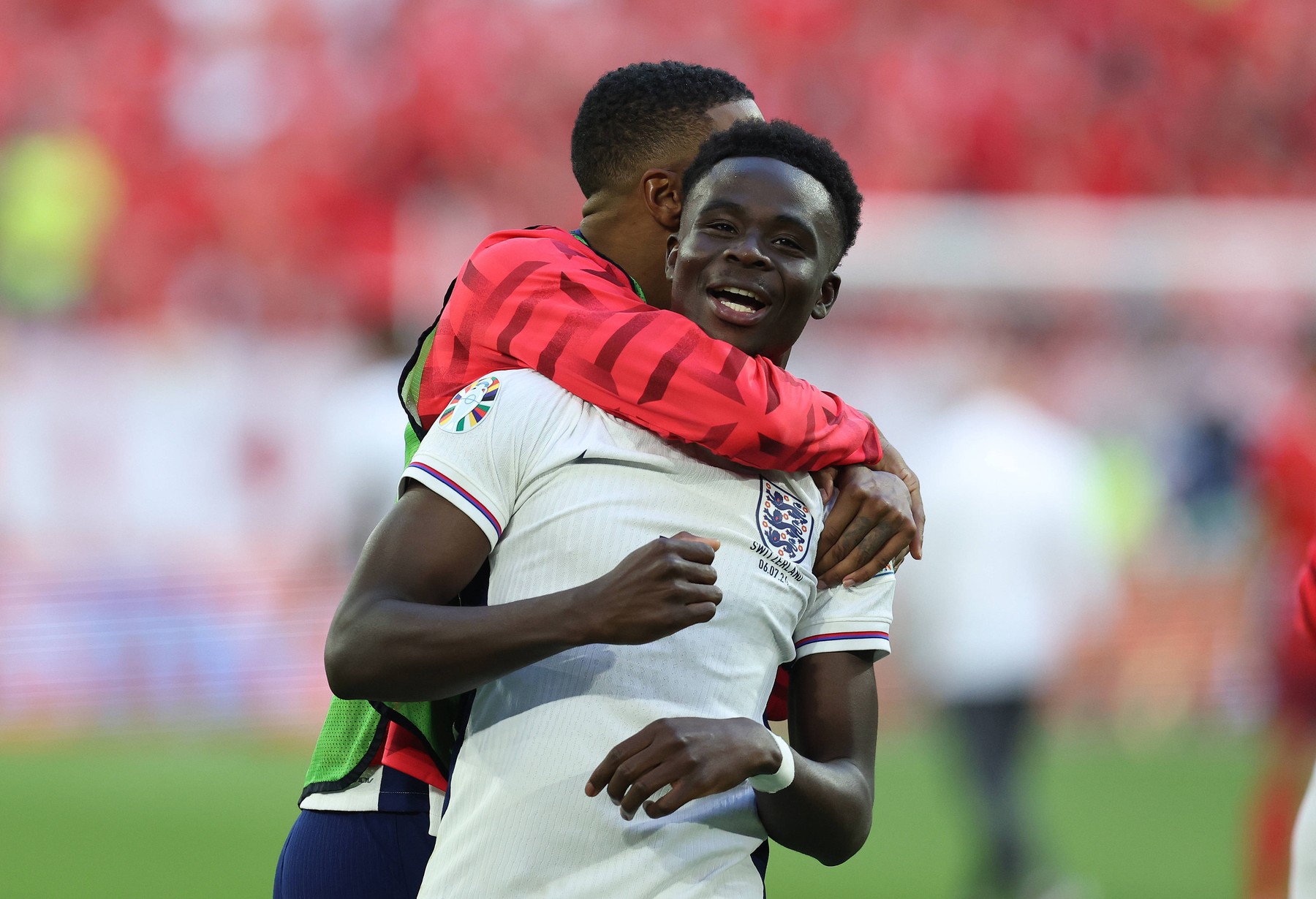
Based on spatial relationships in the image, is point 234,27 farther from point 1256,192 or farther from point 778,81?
point 1256,192

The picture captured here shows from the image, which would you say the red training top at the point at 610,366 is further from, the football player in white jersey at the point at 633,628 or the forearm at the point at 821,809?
the forearm at the point at 821,809

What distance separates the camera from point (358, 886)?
2.27 meters

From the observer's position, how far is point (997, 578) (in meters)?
6.76

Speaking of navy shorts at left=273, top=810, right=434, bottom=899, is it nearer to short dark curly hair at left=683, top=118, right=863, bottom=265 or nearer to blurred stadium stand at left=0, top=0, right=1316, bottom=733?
short dark curly hair at left=683, top=118, right=863, bottom=265

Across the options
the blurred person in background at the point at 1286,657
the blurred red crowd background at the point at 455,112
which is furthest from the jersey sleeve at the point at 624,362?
the blurred red crowd background at the point at 455,112

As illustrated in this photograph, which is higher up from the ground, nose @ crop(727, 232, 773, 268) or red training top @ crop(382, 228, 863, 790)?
nose @ crop(727, 232, 773, 268)

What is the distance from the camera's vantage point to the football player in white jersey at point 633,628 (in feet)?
6.18

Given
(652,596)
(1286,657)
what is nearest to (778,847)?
(1286,657)

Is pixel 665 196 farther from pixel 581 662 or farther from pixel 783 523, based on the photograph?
pixel 581 662

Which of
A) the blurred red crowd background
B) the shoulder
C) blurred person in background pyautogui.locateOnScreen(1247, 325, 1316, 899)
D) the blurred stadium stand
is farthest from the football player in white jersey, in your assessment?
the blurred red crowd background

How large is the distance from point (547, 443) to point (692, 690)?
0.35 meters

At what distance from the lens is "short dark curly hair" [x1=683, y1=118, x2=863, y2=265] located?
2217mm

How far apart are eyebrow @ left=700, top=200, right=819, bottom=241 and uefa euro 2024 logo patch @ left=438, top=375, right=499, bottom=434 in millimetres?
373

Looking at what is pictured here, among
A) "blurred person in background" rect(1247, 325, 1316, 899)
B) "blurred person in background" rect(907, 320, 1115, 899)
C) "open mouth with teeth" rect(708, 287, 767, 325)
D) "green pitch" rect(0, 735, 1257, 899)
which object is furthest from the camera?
"green pitch" rect(0, 735, 1257, 899)
